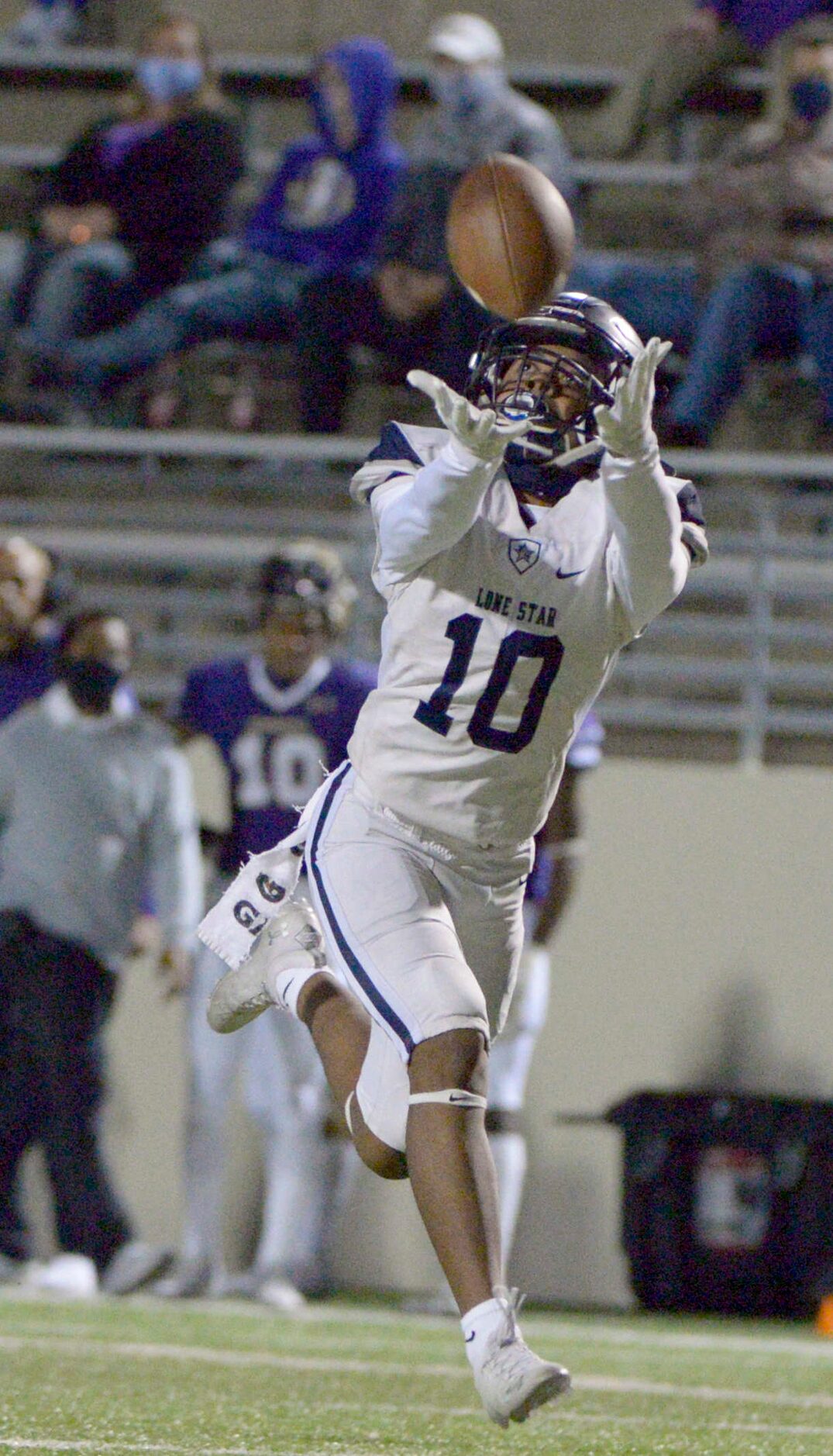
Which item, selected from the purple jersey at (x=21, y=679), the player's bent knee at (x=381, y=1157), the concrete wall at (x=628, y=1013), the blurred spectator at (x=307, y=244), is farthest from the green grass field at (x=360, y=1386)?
the blurred spectator at (x=307, y=244)

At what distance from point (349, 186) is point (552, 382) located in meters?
5.25

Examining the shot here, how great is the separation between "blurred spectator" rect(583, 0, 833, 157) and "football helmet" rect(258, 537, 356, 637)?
12.6ft

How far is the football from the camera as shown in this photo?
12.4ft

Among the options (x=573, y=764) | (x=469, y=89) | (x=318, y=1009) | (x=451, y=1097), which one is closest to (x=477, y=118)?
(x=469, y=89)

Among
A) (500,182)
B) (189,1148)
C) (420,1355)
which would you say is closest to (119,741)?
(189,1148)

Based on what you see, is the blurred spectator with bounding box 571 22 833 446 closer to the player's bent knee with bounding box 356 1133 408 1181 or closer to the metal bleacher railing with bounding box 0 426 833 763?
the metal bleacher railing with bounding box 0 426 833 763

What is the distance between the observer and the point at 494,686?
3.40 meters

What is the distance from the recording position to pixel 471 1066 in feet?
10.4

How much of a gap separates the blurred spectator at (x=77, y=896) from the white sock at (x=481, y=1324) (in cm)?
309

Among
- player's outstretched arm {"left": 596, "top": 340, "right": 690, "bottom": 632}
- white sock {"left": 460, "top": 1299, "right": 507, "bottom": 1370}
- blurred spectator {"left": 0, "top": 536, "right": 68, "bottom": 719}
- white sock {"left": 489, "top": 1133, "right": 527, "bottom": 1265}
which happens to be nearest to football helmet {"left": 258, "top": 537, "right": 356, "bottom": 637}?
blurred spectator {"left": 0, "top": 536, "right": 68, "bottom": 719}

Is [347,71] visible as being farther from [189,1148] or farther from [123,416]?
[189,1148]

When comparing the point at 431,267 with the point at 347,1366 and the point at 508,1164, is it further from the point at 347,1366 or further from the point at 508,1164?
the point at 347,1366

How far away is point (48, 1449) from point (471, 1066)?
2.38 ft

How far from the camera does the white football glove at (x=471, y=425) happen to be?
3.07 m
